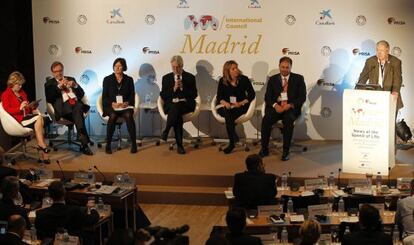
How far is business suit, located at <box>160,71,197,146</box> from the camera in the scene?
34.1 ft

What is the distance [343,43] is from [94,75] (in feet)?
12.9

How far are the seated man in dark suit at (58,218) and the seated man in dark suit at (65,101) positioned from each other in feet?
13.2

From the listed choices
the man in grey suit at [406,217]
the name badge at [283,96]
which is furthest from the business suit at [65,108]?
the man in grey suit at [406,217]

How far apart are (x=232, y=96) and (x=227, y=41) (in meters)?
1.13

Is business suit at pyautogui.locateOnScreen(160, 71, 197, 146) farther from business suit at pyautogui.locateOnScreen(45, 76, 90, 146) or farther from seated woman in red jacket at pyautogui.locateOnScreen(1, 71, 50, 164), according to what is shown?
seated woman in red jacket at pyautogui.locateOnScreen(1, 71, 50, 164)

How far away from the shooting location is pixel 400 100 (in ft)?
33.5

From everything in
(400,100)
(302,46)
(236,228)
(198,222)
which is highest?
(302,46)

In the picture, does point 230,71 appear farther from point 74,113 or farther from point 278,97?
point 74,113

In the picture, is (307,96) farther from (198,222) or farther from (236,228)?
(236,228)

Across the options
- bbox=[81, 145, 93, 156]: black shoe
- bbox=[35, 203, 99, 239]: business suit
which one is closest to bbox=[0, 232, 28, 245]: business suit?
bbox=[35, 203, 99, 239]: business suit

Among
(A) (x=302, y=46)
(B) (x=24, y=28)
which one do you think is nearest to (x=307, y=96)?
(A) (x=302, y=46)

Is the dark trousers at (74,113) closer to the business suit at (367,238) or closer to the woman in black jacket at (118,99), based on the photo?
the woman in black jacket at (118,99)

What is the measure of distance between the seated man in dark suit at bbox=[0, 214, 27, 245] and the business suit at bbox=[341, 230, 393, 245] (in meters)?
2.51

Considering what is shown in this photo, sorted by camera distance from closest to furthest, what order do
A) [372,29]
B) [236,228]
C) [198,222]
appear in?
[236,228] → [198,222] → [372,29]
